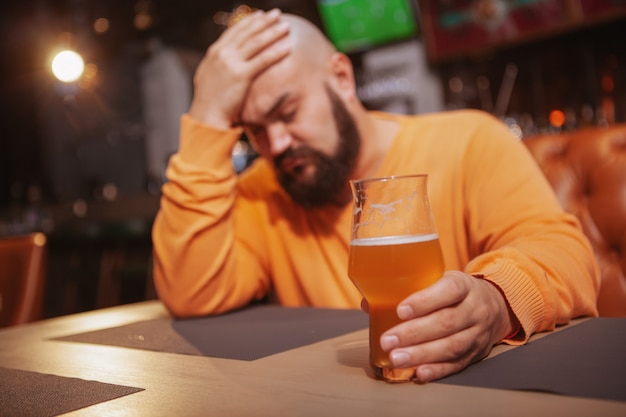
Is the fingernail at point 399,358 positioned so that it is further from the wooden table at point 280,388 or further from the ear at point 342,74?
the ear at point 342,74

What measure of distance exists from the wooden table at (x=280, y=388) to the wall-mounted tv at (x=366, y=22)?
392cm

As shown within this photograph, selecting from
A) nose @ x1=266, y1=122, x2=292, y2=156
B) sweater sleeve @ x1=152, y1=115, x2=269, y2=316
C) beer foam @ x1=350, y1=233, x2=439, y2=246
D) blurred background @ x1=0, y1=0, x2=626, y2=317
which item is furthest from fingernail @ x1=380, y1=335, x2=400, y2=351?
blurred background @ x1=0, y1=0, x2=626, y2=317

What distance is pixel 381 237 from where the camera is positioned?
2.34 ft

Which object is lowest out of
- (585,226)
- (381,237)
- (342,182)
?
(585,226)

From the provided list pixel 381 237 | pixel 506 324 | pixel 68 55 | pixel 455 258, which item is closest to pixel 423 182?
pixel 381 237

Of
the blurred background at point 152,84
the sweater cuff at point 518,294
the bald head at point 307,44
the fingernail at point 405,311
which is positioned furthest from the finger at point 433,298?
the blurred background at point 152,84

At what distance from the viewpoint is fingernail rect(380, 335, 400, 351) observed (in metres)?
0.66

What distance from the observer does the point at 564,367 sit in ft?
2.29

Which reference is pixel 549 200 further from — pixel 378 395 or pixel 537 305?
pixel 378 395

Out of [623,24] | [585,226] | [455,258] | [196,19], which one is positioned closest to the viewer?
[455,258]

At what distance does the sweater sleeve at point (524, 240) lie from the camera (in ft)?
2.80

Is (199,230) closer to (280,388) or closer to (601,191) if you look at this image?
(280,388)

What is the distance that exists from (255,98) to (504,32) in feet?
9.94

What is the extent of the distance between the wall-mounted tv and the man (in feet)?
9.92
